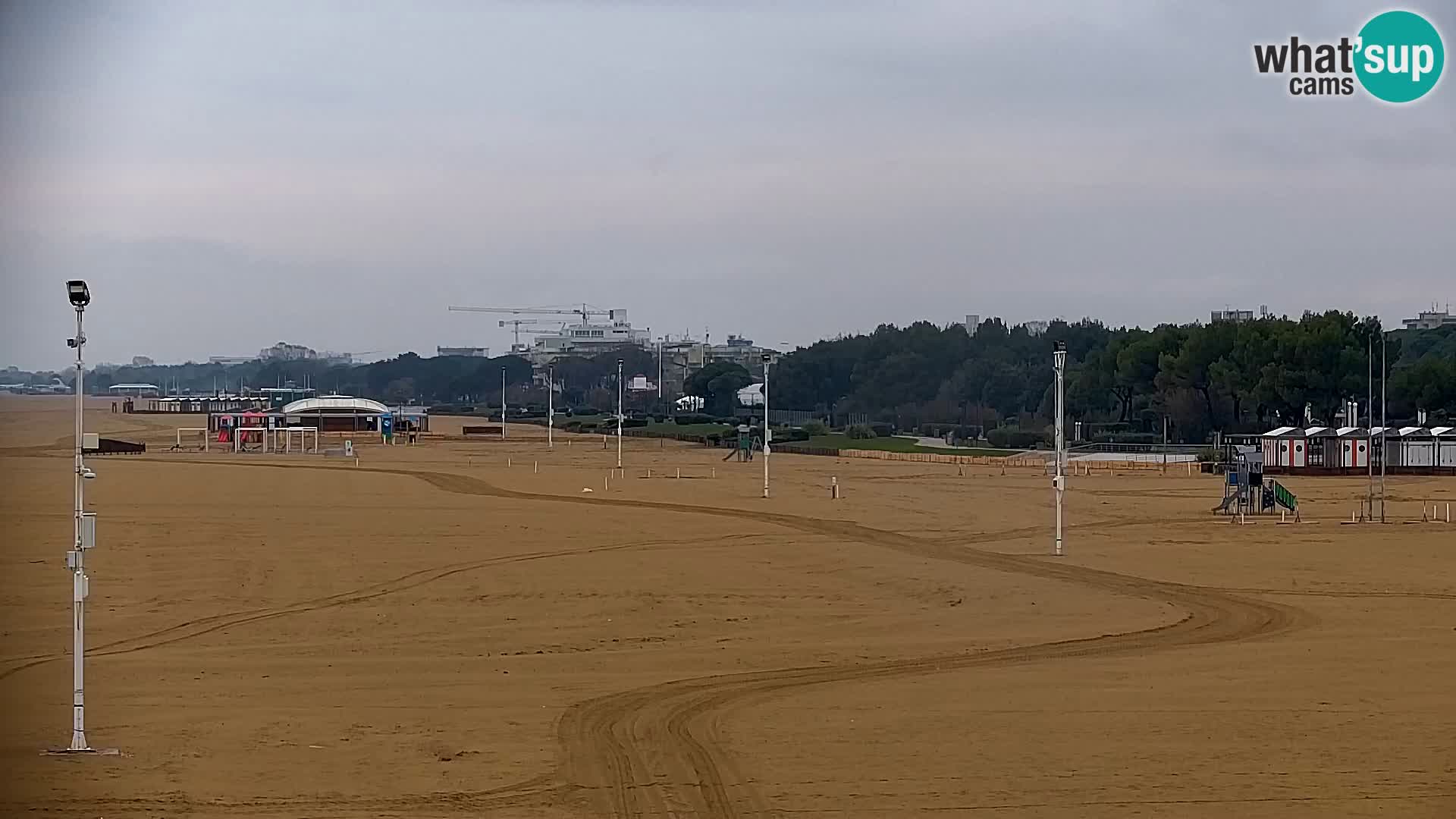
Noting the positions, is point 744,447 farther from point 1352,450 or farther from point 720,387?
point 720,387

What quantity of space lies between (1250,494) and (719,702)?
31.4 meters

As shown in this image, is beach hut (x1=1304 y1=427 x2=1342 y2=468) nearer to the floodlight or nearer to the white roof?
the floodlight

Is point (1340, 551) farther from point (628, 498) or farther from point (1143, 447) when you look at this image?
point (1143, 447)

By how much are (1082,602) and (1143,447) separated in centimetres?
7002

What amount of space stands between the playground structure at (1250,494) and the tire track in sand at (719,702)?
49.4 ft

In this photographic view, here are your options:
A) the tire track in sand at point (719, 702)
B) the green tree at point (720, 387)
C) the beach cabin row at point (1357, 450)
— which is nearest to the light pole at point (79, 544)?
the tire track in sand at point (719, 702)

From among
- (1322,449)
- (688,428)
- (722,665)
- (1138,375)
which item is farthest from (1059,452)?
(688,428)

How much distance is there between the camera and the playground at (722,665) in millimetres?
12031

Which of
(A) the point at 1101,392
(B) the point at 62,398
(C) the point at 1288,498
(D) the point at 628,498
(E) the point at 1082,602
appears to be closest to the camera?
(E) the point at 1082,602

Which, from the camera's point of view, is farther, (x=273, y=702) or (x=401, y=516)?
(x=401, y=516)

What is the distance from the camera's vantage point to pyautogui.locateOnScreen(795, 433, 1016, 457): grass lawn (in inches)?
3492

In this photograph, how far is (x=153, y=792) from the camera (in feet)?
38.0

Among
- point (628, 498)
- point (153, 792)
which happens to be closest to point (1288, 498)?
point (628, 498)

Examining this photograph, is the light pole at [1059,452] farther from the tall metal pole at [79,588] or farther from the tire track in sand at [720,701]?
the tall metal pole at [79,588]
